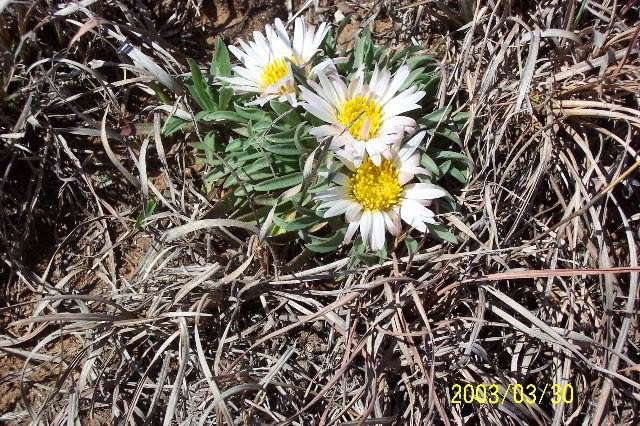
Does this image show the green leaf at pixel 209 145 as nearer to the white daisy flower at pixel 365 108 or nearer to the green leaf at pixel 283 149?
the green leaf at pixel 283 149

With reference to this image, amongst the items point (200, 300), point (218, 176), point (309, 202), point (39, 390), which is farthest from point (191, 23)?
point (39, 390)

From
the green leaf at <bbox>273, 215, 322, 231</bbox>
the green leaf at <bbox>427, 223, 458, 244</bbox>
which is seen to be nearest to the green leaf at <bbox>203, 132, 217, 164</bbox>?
the green leaf at <bbox>273, 215, 322, 231</bbox>

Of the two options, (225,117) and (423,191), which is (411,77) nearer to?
(423,191)

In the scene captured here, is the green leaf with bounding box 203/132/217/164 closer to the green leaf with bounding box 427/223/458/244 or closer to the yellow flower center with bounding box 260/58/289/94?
the yellow flower center with bounding box 260/58/289/94

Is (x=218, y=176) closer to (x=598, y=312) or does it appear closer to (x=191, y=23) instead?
(x=191, y=23)

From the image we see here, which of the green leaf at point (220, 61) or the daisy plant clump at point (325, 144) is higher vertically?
the green leaf at point (220, 61)
